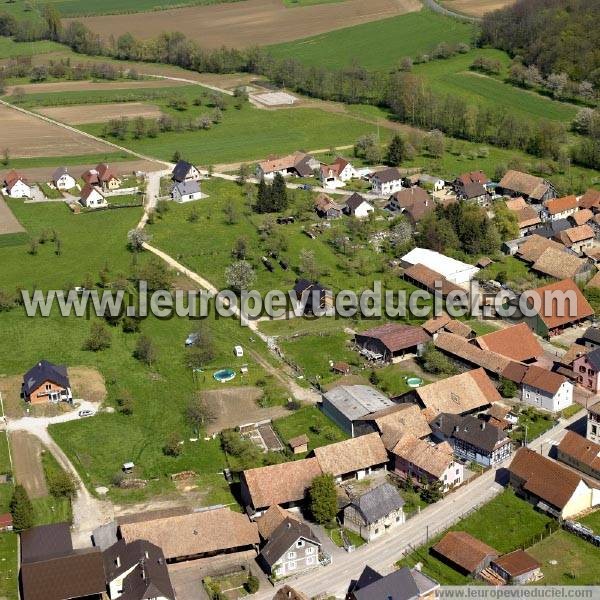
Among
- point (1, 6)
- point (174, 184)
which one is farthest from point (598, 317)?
point (1, 6)

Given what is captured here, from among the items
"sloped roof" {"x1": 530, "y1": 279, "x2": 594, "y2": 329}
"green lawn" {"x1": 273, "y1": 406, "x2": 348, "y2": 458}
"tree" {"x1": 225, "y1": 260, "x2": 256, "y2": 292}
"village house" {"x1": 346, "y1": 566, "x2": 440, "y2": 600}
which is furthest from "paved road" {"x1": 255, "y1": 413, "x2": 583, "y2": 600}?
"tree" {"x1": 225, "y1": 260, "x2": 256, "y2": 292}

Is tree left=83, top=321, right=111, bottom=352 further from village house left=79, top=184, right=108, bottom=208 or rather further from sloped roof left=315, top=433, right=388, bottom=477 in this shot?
village house left=79, top=184, right=108, bottom=208

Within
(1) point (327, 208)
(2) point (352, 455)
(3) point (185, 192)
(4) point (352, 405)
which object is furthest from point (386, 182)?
(2) point (352, 455)

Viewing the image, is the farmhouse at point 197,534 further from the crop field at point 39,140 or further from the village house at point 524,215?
the crop field at point 39,140

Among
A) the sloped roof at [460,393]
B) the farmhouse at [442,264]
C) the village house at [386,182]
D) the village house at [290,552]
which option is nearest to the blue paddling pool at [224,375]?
the sloped roof at [460,393]

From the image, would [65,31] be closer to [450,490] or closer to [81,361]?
[81,361]
